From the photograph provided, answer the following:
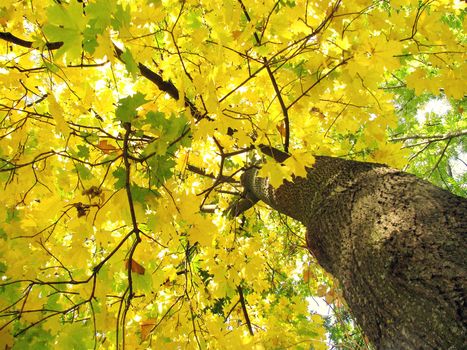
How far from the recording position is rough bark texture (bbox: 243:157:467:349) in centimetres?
93

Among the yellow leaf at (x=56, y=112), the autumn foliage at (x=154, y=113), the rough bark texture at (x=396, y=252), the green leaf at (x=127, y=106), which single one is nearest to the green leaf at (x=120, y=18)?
the autumn foliage at (x=154, y=113)

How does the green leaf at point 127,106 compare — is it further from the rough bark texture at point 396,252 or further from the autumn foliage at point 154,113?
the rough bark texture at point 396,252

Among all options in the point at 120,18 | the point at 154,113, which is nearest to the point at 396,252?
the point at 154,113

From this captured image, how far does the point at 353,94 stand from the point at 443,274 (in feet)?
3.37

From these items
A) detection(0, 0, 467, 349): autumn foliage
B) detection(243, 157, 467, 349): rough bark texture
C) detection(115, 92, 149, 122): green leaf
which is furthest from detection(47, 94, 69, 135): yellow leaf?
detection(243, 157, 467, 349): rough bark texture

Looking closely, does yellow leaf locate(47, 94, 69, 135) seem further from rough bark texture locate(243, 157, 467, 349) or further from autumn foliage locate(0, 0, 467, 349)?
rough bark texture locate(243, 157, 467, 349)

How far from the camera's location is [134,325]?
2627 mm

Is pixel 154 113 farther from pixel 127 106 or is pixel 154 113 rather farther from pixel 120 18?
pixel 120 18

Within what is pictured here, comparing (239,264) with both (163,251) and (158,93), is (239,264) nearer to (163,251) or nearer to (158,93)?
(163,251)

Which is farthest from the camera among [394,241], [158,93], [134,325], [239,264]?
[239,264]

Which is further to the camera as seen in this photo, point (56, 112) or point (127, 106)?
point (56, 112)

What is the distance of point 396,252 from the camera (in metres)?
1.12

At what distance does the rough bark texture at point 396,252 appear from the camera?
0.93m

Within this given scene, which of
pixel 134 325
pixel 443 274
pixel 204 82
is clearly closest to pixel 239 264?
pixel 134 325
